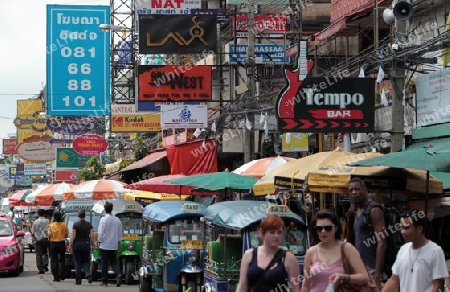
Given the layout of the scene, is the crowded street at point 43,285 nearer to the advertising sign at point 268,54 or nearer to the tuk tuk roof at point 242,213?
the tuk tuk roof at point 242,213

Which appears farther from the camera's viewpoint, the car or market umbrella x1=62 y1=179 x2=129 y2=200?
market umbrella x1=62 y1=179 x2=129 y2=200

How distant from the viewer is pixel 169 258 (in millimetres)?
18594

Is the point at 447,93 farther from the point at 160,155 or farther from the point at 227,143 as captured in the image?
the point at 160,155

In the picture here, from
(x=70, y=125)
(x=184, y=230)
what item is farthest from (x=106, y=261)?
(x=70, y=125)

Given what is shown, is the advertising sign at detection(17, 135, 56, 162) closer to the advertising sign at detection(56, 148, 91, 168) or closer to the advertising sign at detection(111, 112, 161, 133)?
the advertising sign at detection(56, 148, 91, 168)

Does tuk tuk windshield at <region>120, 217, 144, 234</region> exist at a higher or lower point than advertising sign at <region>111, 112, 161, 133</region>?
lower

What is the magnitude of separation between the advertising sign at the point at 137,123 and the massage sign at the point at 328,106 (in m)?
26.1

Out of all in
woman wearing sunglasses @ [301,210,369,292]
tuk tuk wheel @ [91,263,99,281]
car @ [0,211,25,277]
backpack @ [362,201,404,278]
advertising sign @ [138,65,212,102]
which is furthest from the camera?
advertising sign @ [138,65,212,102]

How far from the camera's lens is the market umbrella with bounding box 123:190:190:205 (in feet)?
99.1

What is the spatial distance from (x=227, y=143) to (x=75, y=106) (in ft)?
19.7

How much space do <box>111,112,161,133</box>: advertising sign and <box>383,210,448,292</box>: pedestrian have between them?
119 feet

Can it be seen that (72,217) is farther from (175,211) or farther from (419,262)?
(419,262)

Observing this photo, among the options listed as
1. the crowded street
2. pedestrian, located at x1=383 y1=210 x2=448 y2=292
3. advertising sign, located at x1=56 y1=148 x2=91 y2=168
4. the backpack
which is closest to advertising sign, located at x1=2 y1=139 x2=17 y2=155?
advertising sign, located at x1=56 y1=148 x2=91 y2=168

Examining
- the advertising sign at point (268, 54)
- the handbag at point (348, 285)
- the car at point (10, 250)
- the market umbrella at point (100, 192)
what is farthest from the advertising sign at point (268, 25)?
the handbag at point (348, 285)
